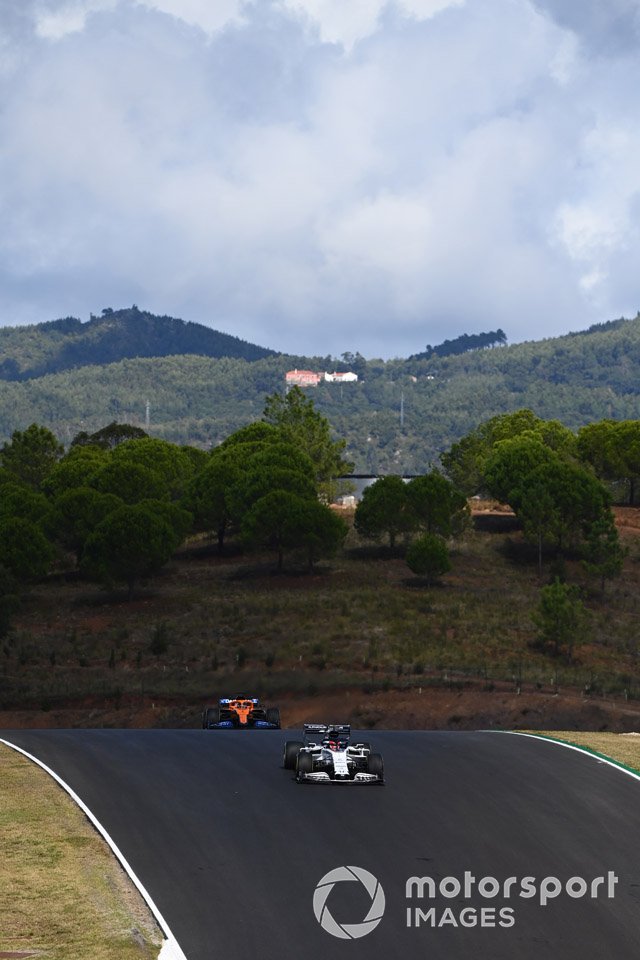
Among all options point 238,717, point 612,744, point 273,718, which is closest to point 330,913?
point 612,744

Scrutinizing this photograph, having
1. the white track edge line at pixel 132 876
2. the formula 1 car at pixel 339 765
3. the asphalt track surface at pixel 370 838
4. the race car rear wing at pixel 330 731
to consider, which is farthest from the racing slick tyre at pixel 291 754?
the white track edge line at pixel 132 876

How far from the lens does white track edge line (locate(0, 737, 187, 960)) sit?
49.2 ft

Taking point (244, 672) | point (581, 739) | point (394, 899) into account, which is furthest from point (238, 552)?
point (394, 899)

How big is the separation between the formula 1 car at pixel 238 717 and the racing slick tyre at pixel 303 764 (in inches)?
540

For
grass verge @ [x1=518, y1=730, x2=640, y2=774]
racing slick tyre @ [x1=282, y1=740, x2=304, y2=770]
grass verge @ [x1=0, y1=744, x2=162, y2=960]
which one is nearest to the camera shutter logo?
grass verge @ [x1=0, y1=744, x2=162, y2=960]

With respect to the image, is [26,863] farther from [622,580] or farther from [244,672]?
[622,580]

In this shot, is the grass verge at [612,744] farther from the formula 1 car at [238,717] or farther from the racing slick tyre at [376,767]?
the formula 1 car at [238,717]

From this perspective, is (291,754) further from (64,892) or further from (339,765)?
(64,892)

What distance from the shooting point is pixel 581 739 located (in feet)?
113

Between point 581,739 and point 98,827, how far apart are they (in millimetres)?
16861

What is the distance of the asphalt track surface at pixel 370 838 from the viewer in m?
15.7

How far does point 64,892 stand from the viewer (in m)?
17.4

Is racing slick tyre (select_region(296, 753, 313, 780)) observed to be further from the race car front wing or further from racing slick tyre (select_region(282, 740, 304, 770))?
racing slick tyre (select_region(282, 740, 304, 770))

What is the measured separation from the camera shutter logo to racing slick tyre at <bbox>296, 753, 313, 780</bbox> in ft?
23.9
